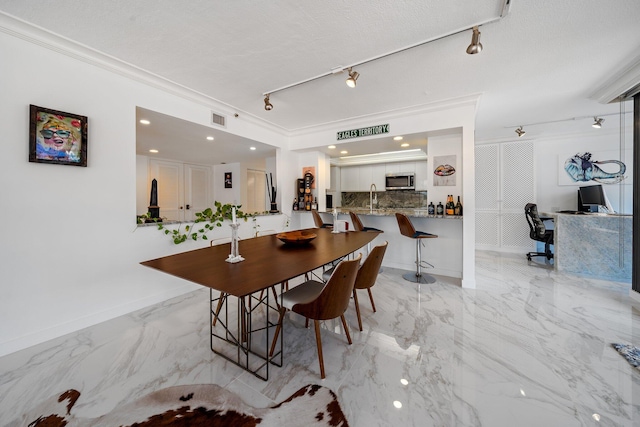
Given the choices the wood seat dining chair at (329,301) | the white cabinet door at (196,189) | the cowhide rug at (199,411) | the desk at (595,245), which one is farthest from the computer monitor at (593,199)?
the white cabinet door at (196,189)

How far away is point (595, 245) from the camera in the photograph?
145 inches

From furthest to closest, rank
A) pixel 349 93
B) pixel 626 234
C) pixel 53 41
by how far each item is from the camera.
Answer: pixel 626 234 < pixel 349 93 < pixel 53 41

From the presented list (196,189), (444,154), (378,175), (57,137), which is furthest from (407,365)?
(196,189)

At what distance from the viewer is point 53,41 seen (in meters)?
2.06

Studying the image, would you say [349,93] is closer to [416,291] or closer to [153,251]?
[416,291]

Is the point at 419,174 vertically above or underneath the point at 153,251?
above

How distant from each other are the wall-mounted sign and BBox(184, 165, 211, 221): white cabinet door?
4923 millimetres

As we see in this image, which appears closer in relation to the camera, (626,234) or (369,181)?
(626,234)

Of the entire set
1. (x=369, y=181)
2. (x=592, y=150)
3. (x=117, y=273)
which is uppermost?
(x=592, y=150)

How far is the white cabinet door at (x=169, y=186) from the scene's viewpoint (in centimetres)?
614

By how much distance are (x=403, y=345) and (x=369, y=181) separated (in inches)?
193

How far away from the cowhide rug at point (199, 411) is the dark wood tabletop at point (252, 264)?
77 centimetres

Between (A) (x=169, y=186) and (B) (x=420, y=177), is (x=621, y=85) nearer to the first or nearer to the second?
(B) (x=420, y=177)

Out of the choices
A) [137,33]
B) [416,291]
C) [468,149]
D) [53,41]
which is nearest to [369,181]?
[468,149]
